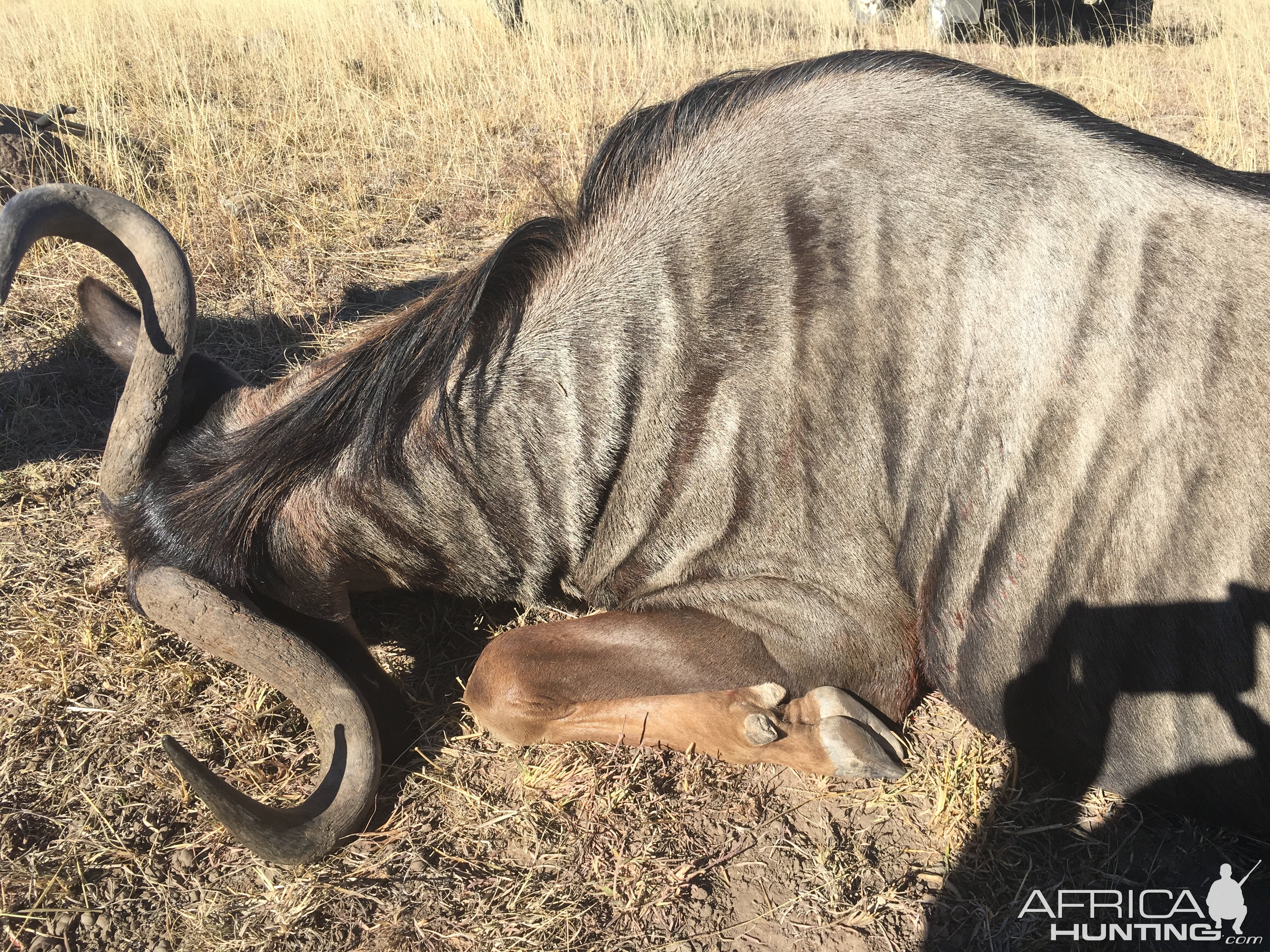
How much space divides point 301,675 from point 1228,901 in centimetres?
243

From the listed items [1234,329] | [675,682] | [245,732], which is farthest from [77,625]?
[1234,329]

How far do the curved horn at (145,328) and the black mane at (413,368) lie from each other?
9cm

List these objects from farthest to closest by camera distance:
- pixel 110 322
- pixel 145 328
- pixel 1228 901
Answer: pixel 110 322
pixel 145 328
pixel 1228 901

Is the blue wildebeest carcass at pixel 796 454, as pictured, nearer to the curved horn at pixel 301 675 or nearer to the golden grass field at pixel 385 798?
the curved horn at pixel 301 675

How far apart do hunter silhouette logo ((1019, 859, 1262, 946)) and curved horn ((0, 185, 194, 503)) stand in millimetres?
2666

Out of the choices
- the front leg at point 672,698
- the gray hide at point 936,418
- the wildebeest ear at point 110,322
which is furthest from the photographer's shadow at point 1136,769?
the wildebeest ear at point 110,322

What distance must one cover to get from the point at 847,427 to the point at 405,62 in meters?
7.09

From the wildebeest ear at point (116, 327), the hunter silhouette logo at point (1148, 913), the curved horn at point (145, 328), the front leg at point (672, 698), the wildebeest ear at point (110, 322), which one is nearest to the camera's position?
the hunter silhouette logo at point (1148, 913)

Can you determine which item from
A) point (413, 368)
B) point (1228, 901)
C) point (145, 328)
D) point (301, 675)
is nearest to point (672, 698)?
point (301, 675)

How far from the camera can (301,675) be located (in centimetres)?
240

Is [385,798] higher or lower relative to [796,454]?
lower

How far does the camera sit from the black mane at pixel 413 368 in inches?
99.0

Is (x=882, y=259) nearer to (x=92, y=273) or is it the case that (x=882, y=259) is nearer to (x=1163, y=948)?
(x=1163, y=948)

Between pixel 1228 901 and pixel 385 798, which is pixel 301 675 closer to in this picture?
pixel 385 798
